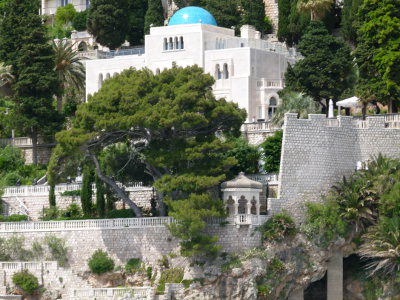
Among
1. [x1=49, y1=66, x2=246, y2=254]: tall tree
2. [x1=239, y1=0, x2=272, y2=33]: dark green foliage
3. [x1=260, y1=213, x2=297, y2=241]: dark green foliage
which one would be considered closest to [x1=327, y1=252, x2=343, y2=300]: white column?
[x1=260, y1=213, x2=297, y2=241]: dark green foliage

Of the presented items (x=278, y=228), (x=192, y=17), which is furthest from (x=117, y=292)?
(x=192, y=17)

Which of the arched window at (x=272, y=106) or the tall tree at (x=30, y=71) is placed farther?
the arched window at (x=272, y=106)

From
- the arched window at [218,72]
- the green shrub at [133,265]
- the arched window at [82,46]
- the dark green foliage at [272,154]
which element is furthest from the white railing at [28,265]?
the arched window at [82,46]

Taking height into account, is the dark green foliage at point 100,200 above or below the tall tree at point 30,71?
below

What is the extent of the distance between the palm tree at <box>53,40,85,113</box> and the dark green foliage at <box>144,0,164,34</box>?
21.8 ft

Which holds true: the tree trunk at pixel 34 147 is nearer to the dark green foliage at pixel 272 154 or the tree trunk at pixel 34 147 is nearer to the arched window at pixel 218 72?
the arched window at pixel 218 72

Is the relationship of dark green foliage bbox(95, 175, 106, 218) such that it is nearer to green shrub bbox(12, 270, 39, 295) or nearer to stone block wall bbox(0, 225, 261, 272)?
stone block wall bbox(0, 225, 261, 272)

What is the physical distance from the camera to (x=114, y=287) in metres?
60.8

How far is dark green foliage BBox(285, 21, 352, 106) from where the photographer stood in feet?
234

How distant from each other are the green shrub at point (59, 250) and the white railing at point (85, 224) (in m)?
0.62

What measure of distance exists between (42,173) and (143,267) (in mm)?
11634

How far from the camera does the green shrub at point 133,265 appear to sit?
6119 centimetres

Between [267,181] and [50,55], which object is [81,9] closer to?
[50,55]

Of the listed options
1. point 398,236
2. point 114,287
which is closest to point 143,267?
point 114,287
